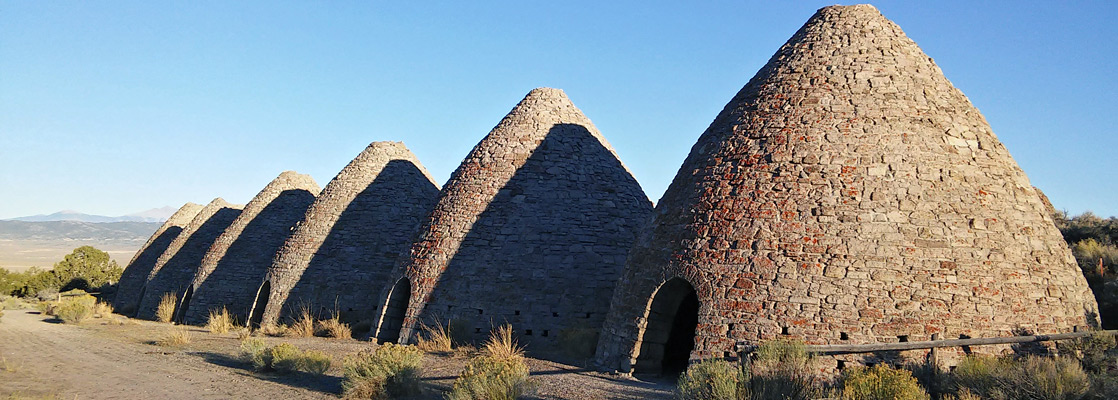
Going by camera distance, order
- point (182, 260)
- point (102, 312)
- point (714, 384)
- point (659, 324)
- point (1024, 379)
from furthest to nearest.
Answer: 1. point (182, 260)
2. point (102, 312)
3. point (659, 324)
4. point (714, 384)
5. point (1024, 379)

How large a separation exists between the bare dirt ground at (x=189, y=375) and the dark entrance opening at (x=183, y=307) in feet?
18.5

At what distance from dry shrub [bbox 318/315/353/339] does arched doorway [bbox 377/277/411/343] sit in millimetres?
1391

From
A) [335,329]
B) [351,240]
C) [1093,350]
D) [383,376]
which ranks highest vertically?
[351,240]

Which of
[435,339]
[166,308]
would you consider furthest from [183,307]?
[435,339]

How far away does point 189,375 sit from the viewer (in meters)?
12.2

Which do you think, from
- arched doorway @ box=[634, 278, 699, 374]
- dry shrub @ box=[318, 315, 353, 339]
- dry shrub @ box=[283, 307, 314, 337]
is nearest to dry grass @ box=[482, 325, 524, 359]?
arched doorway @ box=[634, 278, 699, 374]

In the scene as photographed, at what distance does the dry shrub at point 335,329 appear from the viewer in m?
17.1

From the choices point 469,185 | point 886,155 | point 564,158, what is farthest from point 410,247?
point 886,155

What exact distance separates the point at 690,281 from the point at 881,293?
7.55 ft

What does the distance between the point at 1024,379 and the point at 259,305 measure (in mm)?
18352

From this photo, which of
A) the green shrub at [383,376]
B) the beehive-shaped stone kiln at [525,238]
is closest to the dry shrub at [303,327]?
the beehive-shaped stone kiln at [525,238]

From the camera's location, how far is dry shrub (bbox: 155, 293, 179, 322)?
2348 centimetres

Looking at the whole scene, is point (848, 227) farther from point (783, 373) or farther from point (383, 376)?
point (383, 376)

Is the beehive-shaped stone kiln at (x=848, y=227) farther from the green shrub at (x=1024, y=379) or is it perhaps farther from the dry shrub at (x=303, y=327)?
the dry shrub at (x=303, y=327)
